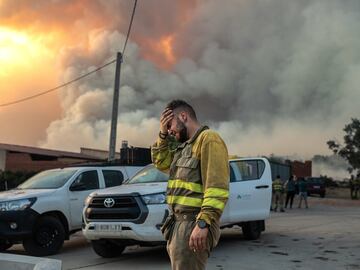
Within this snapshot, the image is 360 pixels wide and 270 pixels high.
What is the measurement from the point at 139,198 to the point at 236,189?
8.81 ft

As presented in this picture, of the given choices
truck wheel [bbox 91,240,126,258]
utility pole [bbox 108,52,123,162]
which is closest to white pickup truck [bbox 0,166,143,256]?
truck wheel [bbox 91,240,126,258]

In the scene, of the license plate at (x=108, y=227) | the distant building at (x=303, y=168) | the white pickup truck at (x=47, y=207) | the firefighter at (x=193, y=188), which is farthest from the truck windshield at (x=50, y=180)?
the distant building at (x=303, y=168)

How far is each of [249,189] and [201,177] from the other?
7.26 meters

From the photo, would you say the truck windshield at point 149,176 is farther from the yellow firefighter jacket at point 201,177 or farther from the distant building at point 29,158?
the distant building at point 29,158

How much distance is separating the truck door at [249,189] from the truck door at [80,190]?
2.77 meters

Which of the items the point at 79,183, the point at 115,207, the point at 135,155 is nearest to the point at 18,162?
the point at 135,155

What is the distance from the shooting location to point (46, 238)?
387 inches

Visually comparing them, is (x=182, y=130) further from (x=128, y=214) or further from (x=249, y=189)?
(x=249, y=189)

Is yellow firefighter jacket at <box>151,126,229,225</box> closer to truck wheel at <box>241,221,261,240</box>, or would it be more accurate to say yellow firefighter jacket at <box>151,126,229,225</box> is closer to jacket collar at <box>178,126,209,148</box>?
jacket collar at <box>178,126,209,148</box>

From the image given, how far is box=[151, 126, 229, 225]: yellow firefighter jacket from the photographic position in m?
3.70

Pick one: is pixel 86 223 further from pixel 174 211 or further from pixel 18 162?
pixel 18 162

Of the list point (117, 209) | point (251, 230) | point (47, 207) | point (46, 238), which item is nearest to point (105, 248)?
point (117, 209)

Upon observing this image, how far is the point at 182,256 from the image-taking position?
12.6 feet

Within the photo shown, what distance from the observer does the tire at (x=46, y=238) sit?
9674 mm
